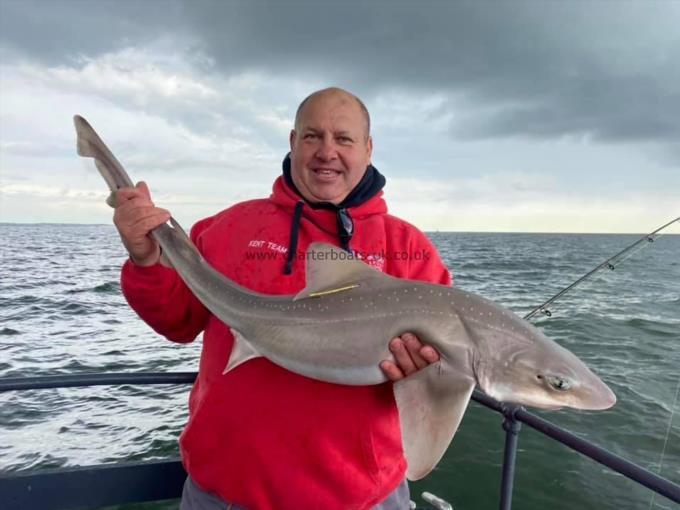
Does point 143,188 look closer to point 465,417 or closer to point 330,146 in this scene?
point 330,146

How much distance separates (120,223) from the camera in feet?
10.1

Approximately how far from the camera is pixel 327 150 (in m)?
3.39

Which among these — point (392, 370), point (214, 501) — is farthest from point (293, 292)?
point (214, 501)

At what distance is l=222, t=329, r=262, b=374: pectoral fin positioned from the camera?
118 inches

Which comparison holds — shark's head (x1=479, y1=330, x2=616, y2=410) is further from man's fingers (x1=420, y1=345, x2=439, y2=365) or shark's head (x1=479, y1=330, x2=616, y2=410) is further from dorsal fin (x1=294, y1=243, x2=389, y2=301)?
dorsal fin (x1=294, y1=243, x2=389, y2=301)

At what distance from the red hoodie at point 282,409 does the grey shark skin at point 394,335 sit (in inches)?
5.9

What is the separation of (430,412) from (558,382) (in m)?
0.68

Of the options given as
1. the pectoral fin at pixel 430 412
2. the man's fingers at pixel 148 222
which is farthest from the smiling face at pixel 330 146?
the pectoral fin at pixel 430 412

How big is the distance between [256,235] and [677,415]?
12048 mm

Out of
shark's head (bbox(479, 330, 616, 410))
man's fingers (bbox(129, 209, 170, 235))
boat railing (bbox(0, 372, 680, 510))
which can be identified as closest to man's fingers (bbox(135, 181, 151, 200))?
man's fingers (bbox(129, 209, 170, 235))

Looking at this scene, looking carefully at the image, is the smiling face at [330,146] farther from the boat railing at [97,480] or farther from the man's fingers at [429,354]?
the boat railing at [97,480]

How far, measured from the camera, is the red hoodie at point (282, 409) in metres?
2.85

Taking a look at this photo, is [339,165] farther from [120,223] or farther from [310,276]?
[120,223]

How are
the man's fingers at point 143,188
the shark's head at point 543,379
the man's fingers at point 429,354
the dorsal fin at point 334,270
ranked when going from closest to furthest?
the shark's head at point 543,379 < the man's fingers at point 429,354 < the dorsal fin at point 334,270 < the man's fingers at point 143,188
